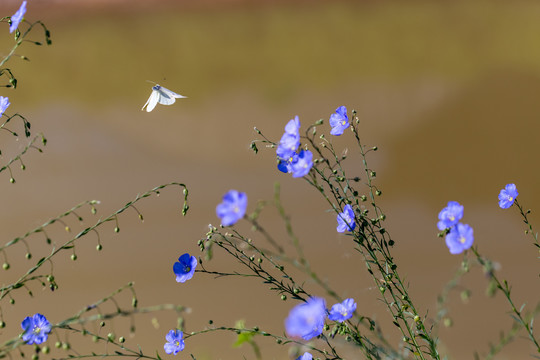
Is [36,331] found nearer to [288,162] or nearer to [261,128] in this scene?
[288,162]

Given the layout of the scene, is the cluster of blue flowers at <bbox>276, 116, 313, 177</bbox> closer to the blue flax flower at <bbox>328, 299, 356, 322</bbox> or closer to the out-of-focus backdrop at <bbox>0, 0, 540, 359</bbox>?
the blue flax flower at <bbox>328, 299, 356, 322</bbox>

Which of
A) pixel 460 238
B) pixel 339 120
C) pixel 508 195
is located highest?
pixel 339 120

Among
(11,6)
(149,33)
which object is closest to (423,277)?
(149,33)

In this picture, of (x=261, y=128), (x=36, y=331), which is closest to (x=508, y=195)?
(x=36, y=331)

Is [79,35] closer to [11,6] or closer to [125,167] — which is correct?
[11,6]

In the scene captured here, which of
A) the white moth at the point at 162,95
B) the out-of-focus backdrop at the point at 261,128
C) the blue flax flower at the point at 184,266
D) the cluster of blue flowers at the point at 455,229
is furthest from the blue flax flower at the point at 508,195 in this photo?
the out-of-focus backdrop at the point at 261,128

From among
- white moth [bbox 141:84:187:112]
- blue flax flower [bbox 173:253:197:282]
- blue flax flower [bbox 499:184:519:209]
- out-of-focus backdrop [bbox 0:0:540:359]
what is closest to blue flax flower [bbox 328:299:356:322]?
blue flax flower [bbox 173:253:197:282]

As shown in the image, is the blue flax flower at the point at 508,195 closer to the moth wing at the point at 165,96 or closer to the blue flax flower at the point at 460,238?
the blue flax flower at the point at 460,238
